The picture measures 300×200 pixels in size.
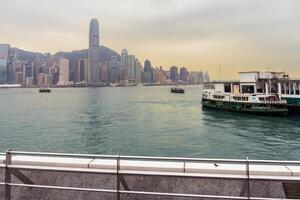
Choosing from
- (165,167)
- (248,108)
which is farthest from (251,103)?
(165,167)

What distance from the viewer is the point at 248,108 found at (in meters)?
58.2

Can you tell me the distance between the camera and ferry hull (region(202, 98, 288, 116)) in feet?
176

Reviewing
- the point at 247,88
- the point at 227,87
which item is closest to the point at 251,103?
the point at 247,88

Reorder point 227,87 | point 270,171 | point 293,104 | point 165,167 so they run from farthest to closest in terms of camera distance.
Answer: point 227,87, point 293,104, point 165,167, point 270,171

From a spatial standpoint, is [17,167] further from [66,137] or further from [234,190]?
[66,137]

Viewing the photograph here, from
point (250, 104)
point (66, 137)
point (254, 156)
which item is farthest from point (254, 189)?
point (250, 104)

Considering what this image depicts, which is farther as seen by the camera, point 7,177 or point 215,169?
point 7,177

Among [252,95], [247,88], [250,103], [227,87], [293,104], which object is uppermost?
[227,87]

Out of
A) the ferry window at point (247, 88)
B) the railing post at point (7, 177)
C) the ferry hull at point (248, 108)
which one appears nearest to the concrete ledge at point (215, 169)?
the railing post at point (7, 177)

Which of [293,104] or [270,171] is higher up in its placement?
[270,171]

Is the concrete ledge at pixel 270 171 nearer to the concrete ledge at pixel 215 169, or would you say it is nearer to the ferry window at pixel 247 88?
the concrete ledge at pixel 215 169

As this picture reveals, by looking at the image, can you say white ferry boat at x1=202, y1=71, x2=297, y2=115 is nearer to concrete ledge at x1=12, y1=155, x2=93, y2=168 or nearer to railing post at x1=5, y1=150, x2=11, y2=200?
concrete ledge at x1=12, y1=155, x2=93, y2=168

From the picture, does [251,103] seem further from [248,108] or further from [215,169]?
[215,169]

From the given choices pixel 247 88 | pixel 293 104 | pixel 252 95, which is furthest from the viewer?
pixel 247 88
